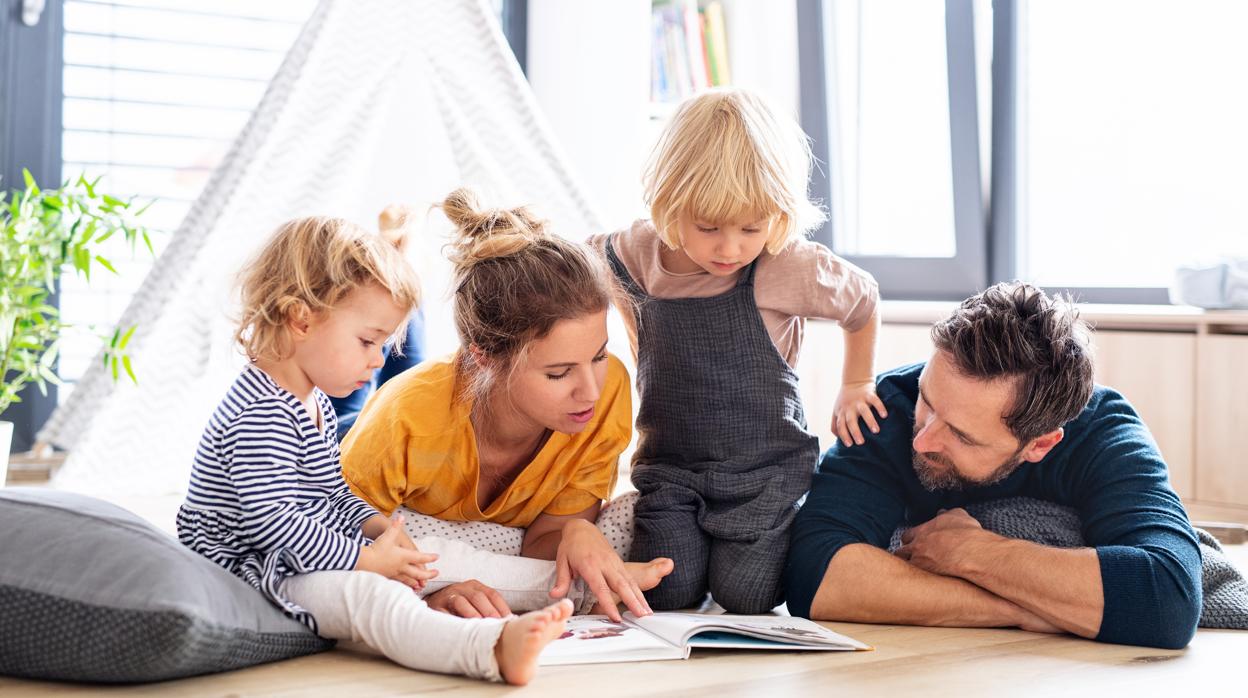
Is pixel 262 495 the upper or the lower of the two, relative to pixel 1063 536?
upper

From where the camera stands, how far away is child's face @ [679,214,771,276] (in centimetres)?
174

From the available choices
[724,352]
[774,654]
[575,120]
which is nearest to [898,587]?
[774,654]

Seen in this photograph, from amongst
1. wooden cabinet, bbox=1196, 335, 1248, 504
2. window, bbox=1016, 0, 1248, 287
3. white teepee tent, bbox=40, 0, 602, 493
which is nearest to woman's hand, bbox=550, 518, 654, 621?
white teepee tent, bbox=40, 0, 602, 493

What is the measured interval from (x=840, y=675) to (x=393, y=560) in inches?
20.8

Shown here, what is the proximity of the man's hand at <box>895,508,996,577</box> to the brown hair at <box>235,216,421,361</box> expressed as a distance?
0.75 m

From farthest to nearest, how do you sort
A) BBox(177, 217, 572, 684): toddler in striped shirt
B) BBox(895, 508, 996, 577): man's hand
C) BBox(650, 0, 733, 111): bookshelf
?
BBox(650, 0, 733, 111): bookshelf → BBox(895, 508, 996, 577): man's hand → BBox(177, 217, 572, 684): toddler in striped shirt

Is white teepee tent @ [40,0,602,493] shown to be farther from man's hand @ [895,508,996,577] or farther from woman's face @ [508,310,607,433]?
man's hand @ [895,508,996,577]

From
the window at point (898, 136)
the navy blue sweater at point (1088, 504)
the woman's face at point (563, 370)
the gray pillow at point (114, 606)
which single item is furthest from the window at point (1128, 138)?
the gray pillow at point (114, 606)

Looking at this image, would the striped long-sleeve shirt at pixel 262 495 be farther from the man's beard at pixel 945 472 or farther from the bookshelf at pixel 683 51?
the bookshelf at pixel 683 51

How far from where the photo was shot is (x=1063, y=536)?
164cm

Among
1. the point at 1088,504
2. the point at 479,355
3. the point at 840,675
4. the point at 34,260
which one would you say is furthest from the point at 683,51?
the point at 840,675

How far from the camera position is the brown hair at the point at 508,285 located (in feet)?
5.39

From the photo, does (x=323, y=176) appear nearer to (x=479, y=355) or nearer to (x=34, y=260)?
(x=34, y=260)

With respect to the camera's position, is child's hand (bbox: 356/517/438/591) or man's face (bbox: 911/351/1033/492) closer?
child's hand (bbox: 356/517/438/591)
